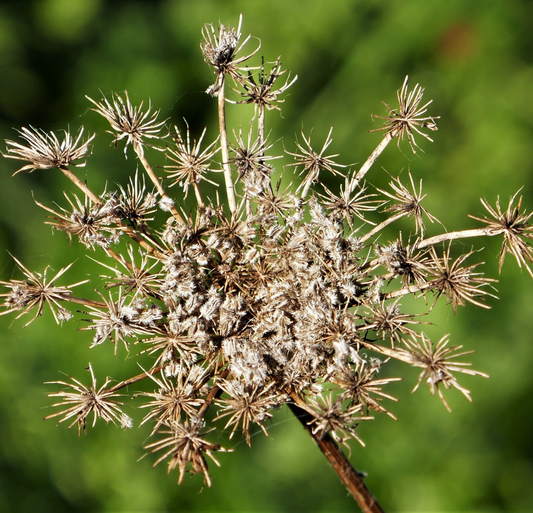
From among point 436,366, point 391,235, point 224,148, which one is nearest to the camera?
point 436,366

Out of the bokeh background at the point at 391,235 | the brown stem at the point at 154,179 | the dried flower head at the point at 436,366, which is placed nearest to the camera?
Answer: the dried flower head at the point at 436,366

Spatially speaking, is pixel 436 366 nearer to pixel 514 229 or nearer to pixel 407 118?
pixel 514 229

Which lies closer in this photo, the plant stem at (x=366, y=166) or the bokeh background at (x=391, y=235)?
the plant stem at (x=366, y=166)

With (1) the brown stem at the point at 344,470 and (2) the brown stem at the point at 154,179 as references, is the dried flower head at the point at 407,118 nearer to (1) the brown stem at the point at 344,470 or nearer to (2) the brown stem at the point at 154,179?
(2) the brown stem at the point at 154,179

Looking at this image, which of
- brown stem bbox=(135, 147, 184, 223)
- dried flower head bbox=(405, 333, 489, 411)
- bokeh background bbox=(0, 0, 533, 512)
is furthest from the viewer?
bokeh background bbox=(0, 0, 533, 512)

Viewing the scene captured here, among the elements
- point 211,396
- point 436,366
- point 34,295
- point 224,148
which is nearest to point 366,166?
point 224,148

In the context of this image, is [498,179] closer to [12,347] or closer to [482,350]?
[482,350]

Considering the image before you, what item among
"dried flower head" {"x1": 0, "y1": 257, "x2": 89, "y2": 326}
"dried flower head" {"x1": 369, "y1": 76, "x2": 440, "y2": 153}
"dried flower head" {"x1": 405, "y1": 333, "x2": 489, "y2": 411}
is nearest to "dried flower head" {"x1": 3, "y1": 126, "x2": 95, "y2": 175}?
"dried flower head" {"x1": 0, "y1": 257, "x2": 89, "y2": 326}

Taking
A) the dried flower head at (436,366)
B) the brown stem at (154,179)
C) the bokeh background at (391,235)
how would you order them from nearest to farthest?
1. the dried flower head at (436,366)
2. the brown stem at (154,179)
3. the bokeh background at (391,235)

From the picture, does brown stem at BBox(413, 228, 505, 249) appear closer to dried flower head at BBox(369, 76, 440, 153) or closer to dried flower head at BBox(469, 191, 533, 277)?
dried flower head at BBox(469, 191, 533, 277)

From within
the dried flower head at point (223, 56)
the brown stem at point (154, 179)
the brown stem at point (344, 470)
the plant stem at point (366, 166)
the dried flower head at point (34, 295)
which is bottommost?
the brown stem at point (344, 470)

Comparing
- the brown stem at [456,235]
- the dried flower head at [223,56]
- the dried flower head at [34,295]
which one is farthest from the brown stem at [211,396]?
the dried flower head at [223,56]

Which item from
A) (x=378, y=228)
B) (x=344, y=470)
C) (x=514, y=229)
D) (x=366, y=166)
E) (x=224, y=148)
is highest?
(x=224, y=148)
